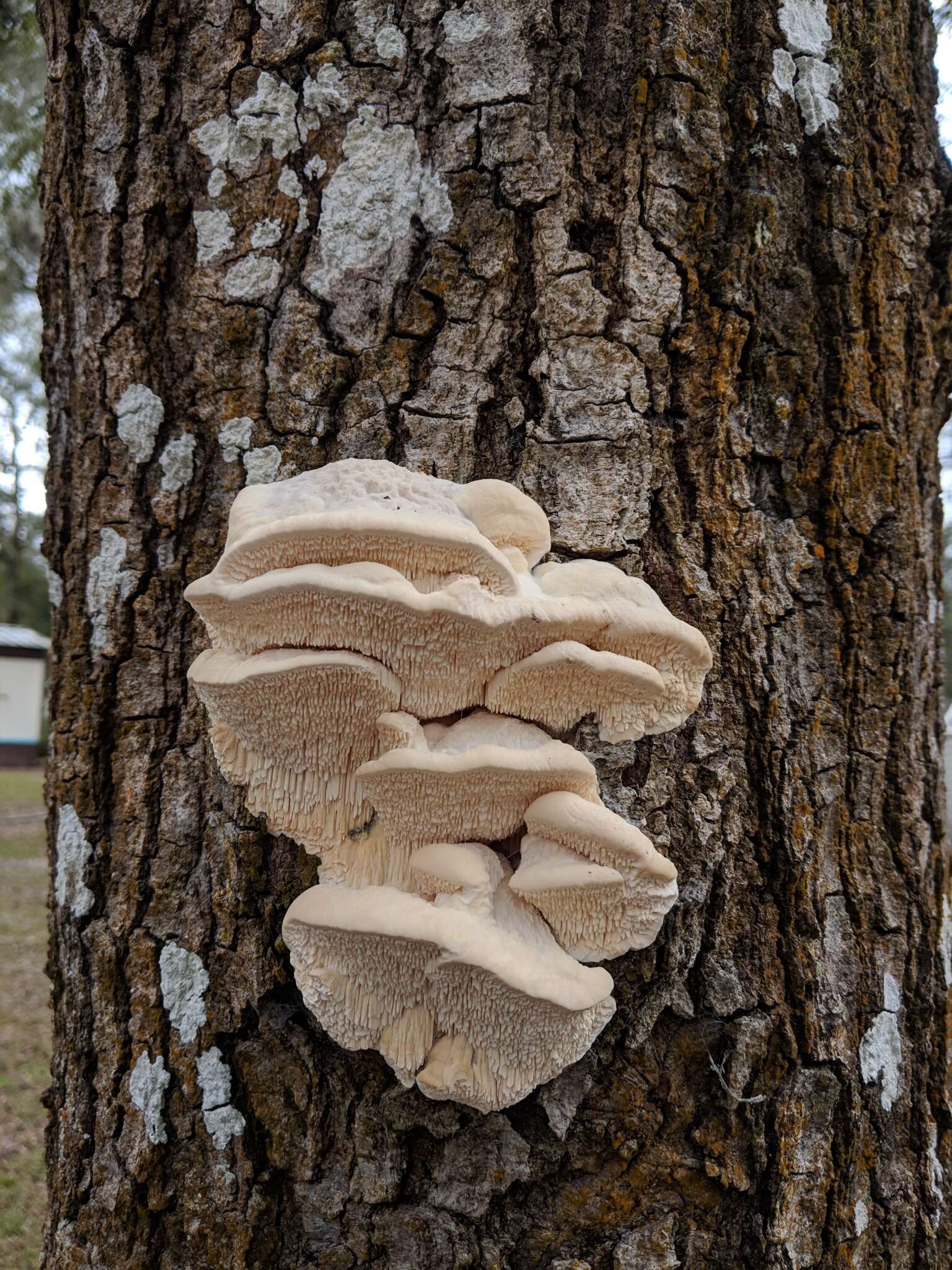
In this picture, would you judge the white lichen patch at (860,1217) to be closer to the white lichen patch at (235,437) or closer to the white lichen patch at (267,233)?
the white lichen patch at (235,437)

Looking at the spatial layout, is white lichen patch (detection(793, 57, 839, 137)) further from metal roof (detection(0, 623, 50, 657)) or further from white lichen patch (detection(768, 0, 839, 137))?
metal roof (detection(0, 623, 50, 657))

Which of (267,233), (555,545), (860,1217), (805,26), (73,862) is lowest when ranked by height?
(860,1217)

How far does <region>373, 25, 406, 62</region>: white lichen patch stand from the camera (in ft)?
5.90

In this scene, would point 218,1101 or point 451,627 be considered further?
point 218,1101

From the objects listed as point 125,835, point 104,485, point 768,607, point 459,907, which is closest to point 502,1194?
point 459,907

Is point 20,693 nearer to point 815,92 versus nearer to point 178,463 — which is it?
point 178,463

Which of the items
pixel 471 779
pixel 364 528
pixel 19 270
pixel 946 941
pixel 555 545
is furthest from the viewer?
pixel 19 270

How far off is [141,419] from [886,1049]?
7.47 ft

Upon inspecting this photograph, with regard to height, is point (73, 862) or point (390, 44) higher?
point (390, 44)

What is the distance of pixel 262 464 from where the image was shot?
179 centimetres

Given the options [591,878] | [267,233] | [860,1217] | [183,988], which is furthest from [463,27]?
[860,1217]

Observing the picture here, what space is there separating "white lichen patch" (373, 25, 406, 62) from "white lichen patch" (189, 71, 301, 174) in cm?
22

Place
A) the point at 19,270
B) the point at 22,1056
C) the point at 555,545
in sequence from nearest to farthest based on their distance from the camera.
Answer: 1. the point at 555,545
2. the point at 22,1056
3. the point at 19,270

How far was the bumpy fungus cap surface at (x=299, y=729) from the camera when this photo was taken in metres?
1.29
